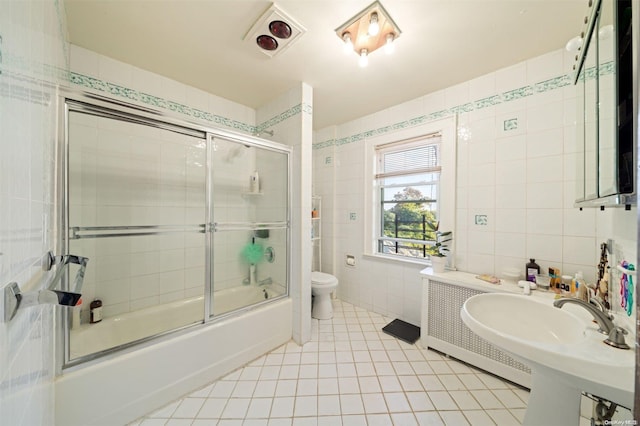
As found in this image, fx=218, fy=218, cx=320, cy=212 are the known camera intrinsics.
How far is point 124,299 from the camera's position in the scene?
1733 mm

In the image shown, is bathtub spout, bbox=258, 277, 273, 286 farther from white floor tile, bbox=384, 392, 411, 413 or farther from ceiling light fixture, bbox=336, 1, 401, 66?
ceiling light fixture, bbox=336, 1, 401, 66

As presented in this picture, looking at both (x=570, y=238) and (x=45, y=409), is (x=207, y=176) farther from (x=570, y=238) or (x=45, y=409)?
(x=570, y=238)

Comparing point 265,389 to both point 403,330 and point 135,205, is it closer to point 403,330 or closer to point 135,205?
point 403,330

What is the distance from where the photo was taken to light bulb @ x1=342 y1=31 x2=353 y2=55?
138cm

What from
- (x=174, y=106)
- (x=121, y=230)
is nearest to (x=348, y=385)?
(x=121, y=230)

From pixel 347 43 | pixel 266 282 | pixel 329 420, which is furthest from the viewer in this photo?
pixel 266 282

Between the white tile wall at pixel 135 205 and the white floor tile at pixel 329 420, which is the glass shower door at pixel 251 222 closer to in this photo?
the white tile wall at pixel 135 205

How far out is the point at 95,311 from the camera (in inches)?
61.9

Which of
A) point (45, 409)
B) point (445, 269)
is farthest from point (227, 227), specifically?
point (445, 269)

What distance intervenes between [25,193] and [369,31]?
1.69 m

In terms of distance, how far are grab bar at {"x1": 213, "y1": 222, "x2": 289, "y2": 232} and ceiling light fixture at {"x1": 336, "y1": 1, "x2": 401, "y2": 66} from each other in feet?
4.69

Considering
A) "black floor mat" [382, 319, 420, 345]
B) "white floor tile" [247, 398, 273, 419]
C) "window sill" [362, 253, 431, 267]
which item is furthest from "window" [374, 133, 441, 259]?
"white floor tile" [247, 398, 273, 419]

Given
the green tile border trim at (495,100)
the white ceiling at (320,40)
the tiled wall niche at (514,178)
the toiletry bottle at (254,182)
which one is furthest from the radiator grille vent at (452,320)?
the toiletry bottle at (254,182)

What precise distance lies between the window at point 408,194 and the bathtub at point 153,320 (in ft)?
4.68
